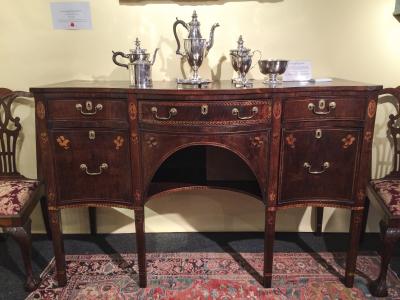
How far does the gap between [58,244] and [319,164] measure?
1216mm

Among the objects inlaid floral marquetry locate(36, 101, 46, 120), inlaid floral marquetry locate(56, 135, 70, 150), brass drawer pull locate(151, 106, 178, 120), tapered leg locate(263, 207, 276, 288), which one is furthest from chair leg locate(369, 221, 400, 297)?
inlaid floral marquetry locate(36, 101, 46, 120)

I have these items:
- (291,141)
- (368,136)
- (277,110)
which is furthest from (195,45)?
(368,136)

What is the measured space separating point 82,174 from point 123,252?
2.03ft

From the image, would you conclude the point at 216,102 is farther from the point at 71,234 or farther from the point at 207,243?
the point at 71,234

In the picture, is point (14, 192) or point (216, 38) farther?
point (216, 38)

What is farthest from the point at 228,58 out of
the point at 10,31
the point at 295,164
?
the point at 10,31

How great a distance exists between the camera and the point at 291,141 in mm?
1311

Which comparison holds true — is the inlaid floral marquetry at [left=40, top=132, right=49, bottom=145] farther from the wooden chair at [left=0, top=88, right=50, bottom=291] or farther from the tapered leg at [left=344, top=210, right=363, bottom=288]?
the tapered leg at [left=344, top=210, right=363, bottom=288]

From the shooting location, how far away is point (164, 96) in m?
1.24

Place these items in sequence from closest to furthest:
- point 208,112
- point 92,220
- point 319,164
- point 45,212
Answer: point 208,112 → point 319,164 → point 45,212 → point 92,220

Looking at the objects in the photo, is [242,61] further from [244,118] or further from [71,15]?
[71,15]

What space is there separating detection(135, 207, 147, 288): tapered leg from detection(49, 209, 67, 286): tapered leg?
1.16 ft

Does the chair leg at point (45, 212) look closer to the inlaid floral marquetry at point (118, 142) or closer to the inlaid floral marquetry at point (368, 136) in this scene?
the inlaid floral marquetry at point (118, 142)

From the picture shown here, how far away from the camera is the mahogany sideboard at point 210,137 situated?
125cm
